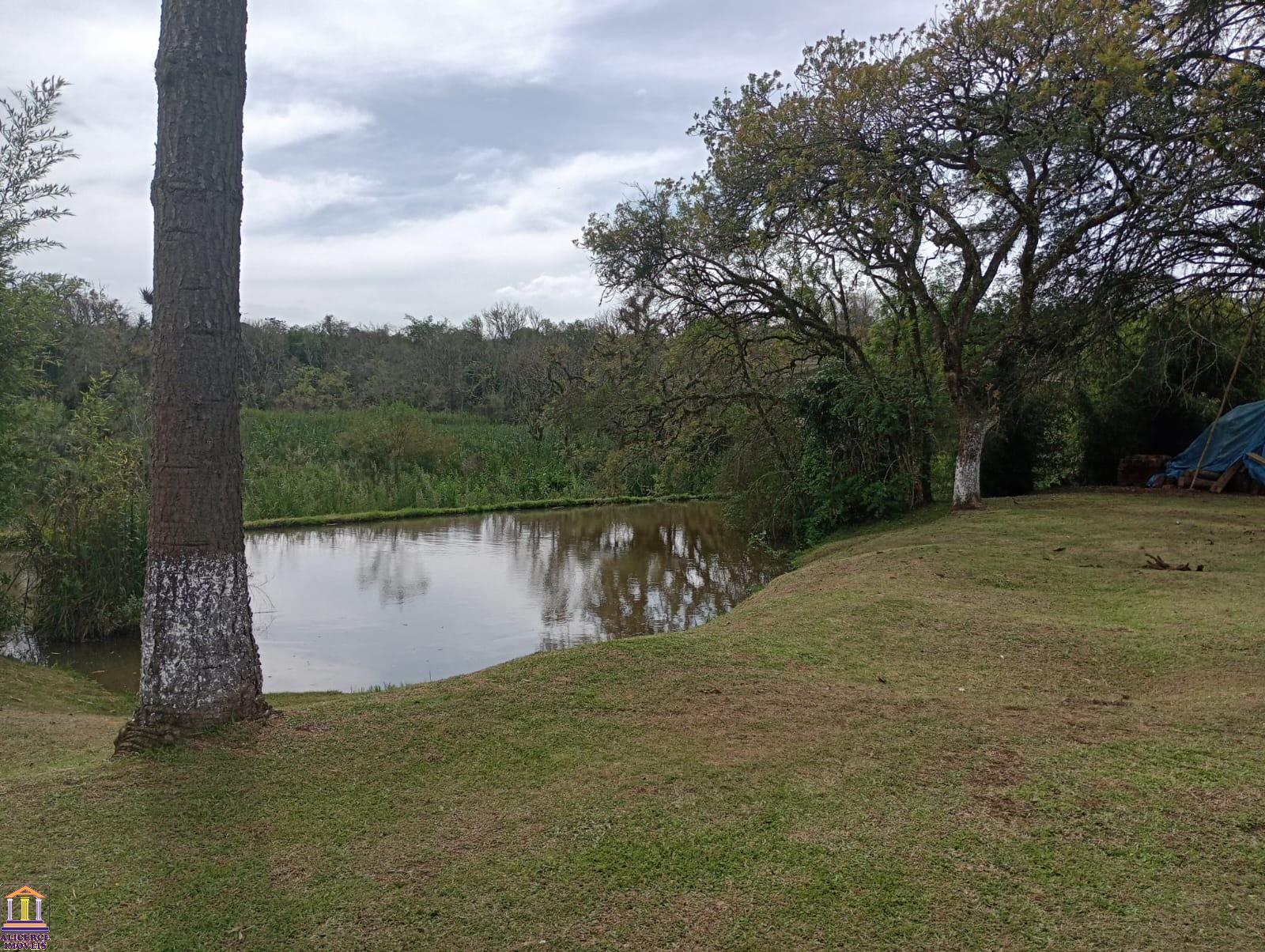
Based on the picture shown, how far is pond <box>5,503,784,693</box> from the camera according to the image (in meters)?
9.28

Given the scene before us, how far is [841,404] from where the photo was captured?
49.0 feet

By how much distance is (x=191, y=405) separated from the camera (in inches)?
169

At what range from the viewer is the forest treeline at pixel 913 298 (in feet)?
31.1

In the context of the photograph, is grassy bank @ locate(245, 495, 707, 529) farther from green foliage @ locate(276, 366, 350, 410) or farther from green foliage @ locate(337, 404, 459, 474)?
green foliage @ locate(276, 366, 350, 410)

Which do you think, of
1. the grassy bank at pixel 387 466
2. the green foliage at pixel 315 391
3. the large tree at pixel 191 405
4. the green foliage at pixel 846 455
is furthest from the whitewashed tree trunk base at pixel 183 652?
the green foliage at pixel 315 391

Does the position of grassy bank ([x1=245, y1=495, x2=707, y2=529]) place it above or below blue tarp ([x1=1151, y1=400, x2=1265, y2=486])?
below

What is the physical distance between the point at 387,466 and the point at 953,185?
1753 cm

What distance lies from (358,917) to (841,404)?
1308 cm

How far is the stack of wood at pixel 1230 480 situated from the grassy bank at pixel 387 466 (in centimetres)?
1201

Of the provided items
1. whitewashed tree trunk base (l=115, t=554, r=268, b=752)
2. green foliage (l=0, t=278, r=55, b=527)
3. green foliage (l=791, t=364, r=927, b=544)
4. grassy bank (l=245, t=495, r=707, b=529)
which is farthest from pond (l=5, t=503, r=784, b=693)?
whitewashed tree trunk base (l=115, t=554, r=268, b=752)

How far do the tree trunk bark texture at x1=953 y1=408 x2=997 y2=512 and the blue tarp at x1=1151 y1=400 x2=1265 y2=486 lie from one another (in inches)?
155

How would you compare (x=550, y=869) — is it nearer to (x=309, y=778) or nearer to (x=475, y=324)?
(x=309, y=778)

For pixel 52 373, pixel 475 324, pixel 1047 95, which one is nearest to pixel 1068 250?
pixel 1047 95

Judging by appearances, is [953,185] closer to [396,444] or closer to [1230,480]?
[1230,480]
